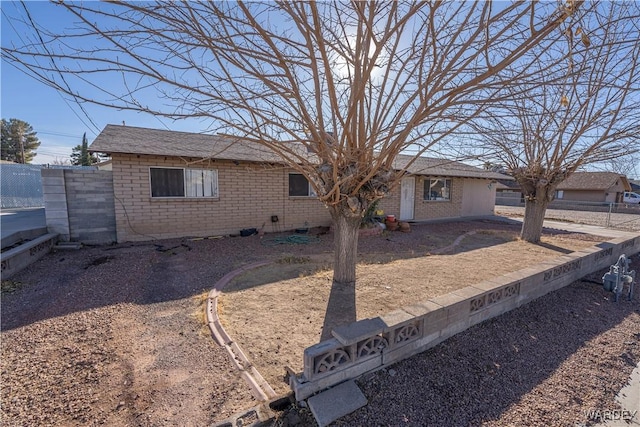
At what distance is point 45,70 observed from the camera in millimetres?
2404

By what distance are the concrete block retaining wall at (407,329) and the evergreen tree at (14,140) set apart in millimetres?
47387

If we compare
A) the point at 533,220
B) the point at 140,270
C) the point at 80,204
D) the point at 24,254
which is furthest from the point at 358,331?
the point at 533,220

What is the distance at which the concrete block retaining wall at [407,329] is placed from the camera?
218 cm

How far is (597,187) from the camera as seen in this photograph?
97.1 ft

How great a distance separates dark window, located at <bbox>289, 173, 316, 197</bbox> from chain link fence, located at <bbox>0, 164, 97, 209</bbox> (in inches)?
502

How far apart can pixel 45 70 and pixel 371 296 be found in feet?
14.1

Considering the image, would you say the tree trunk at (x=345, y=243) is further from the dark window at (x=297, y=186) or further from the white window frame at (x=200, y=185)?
the dark window at (x=297, y=186)

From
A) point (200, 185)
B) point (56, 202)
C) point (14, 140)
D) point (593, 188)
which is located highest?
point (14, 140)

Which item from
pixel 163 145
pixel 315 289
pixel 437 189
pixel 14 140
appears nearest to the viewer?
pixel 315 289

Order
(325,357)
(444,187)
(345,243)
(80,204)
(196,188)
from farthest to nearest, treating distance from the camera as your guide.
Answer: (444,187) → (196,188) → (80,204) → (345,243) → (325,357)

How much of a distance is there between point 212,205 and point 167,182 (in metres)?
1.41

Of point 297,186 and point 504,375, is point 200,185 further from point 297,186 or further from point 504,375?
point 504,375

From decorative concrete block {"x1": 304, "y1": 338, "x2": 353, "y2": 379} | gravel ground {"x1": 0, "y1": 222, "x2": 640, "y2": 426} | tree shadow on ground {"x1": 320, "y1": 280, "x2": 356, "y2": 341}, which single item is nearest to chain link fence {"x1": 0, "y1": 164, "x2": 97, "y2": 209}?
gravel ground {"x1": 0, "y1": 222, "x2": 640, "y2": 426}

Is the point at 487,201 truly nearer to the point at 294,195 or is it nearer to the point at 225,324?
the point at 294,195
